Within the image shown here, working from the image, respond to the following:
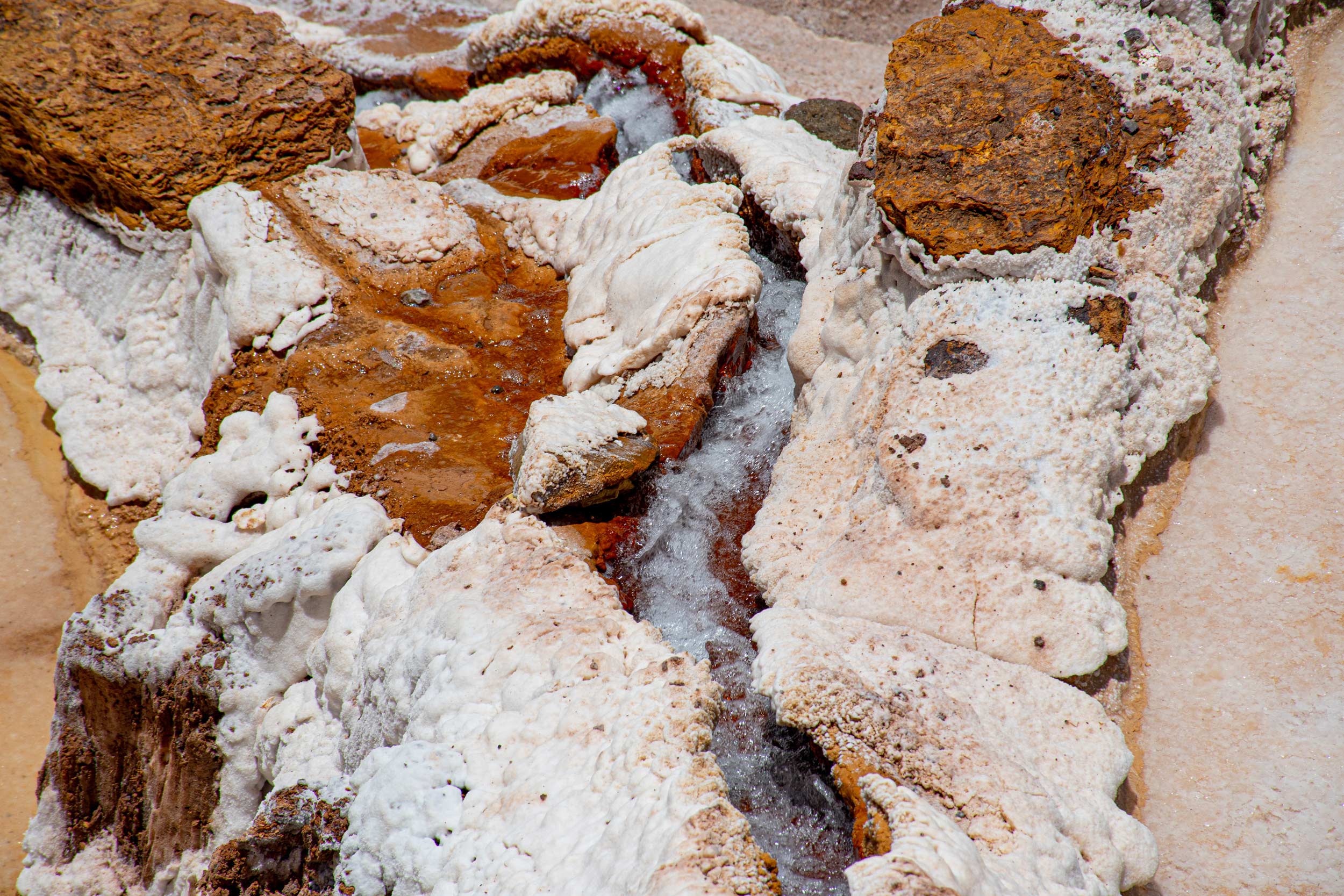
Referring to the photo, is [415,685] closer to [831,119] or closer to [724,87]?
[831,119]

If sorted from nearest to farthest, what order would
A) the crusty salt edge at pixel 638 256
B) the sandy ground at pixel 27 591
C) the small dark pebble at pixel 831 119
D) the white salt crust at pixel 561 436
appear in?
the white salt crust at pixel 561 436 → the crusty salt edge at pixel 638 256 → the sandy ground at pixel 27 591 → the small dark pebble at pixel 831 119

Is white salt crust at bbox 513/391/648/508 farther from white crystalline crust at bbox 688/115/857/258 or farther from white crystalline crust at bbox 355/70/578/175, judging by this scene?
white crystalline crust at bbox 355/70/578/175

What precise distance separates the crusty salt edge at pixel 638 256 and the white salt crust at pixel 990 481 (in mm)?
944

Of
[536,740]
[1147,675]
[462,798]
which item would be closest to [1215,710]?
[1147,675]

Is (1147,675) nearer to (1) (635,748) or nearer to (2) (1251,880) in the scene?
(2) (1251,880)

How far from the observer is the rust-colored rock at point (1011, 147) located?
8.21 ft

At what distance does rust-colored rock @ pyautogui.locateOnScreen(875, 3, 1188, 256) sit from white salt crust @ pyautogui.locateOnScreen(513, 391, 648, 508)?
1088mm

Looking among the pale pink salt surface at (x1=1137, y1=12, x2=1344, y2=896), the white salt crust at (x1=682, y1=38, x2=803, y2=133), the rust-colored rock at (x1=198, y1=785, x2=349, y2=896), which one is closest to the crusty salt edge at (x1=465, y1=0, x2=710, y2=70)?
the white salt crust at (x1=682, y1=38, x2=803, y2=133)

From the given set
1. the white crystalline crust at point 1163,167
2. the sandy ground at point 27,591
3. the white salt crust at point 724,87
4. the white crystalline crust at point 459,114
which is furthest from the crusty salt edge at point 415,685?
the white salt crust at point 724,87

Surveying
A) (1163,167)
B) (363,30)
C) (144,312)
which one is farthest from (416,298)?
(363,30)

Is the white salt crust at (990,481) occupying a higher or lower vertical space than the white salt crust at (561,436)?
higher

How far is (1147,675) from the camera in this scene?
2.20 metres

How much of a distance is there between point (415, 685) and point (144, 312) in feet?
10.2

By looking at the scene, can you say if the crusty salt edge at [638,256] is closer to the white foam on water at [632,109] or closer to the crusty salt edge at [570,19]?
the white foam on water at [632,109]
